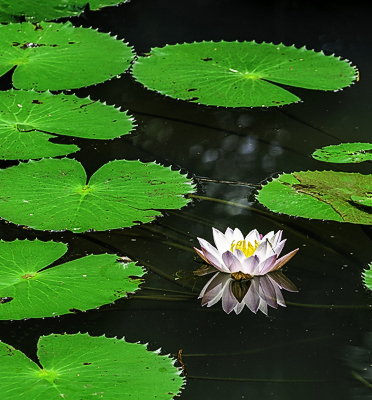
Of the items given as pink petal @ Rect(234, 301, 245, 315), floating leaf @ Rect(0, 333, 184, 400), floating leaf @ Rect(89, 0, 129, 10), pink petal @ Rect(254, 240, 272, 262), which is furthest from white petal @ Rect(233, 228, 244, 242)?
floating leaf @ Rect(89, 0, 129, 10)

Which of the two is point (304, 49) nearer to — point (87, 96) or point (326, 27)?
point (326, 27)

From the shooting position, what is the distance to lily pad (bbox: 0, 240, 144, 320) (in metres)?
2.00

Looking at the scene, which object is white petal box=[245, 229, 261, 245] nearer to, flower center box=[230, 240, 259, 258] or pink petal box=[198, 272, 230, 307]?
flower center box=[230, 240, 259, 258]

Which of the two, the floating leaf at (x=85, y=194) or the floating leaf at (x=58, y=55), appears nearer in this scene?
the floating leaf at (x=85, y=194)

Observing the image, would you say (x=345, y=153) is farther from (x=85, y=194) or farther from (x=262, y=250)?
(x=85, y=194)

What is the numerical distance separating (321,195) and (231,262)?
65cm

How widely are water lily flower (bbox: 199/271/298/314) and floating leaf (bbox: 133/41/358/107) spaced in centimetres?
138

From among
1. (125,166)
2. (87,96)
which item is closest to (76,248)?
(125,166)

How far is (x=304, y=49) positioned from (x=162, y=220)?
1993mm

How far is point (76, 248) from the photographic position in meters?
2.40

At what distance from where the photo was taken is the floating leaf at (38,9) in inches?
179

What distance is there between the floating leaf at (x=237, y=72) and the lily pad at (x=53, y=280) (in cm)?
145

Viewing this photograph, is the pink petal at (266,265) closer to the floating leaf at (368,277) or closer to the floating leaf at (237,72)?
the floating leaf at (368,277)

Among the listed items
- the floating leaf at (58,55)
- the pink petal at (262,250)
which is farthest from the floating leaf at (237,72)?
the pink petal at (262,250)
